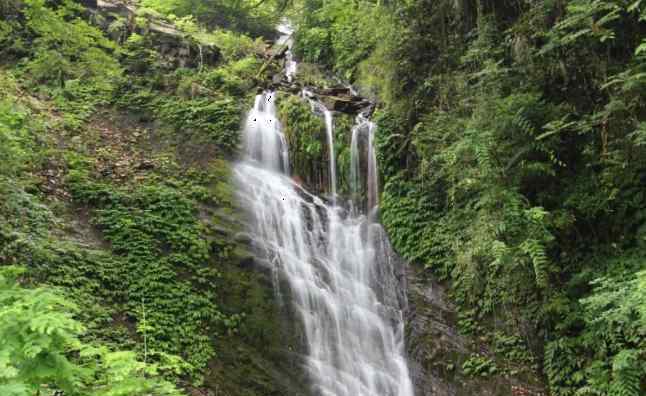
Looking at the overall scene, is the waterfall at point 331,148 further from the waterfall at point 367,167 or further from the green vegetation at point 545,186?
the green vegetation at point 545,186

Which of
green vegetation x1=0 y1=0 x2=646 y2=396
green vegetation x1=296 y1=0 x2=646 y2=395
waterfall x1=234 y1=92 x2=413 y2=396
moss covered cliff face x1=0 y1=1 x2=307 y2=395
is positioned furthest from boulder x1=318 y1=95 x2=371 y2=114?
green vegetation x1=296 y1=0 x2=646 y2=395

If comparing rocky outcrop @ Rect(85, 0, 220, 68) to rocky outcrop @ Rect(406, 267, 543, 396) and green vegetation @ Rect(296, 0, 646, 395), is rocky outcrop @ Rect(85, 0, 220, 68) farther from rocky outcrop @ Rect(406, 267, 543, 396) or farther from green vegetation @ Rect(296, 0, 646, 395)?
rocky outcrop @ Rect(406, 267, 543, 396)

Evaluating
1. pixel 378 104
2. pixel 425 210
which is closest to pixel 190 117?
pixel 378 104

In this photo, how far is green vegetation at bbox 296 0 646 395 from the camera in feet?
23.0

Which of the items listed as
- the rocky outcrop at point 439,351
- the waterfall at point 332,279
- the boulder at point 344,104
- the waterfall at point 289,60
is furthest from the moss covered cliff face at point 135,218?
the waterfall at point 289,60

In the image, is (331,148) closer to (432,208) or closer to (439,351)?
(432,208)

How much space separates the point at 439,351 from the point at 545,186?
128 inches

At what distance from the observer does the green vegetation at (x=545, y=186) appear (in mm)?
6996

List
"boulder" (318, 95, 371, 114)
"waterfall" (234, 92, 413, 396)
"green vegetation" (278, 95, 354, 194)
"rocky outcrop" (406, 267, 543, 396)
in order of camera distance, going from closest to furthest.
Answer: "rocky outcrop" (406, 267, 543, 396) < "waterfall" (234, 92, 413, 396) < "green vegetation" (278, 95, 354, 194) < "boulder" (318, 95, 371, 114)

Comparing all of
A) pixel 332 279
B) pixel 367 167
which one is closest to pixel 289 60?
pixel 367 167

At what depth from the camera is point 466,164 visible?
8.92 m

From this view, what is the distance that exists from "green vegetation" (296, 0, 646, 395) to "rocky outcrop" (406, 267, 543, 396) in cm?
24

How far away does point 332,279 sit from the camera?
9.89m

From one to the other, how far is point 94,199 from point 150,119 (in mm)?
4528
